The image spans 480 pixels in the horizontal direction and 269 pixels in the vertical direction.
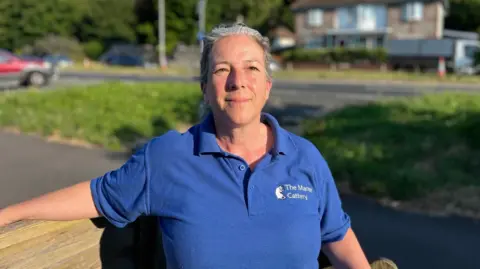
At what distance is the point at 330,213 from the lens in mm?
2264

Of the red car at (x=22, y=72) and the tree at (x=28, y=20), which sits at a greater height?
the tree at (x=28, y=20)

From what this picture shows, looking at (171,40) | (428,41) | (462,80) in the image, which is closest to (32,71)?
(462,80)

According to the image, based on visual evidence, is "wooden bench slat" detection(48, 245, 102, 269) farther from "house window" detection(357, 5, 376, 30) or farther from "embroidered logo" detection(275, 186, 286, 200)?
"house window" detection(357, 5, 376, 30)

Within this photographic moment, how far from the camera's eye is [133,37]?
56.9 m

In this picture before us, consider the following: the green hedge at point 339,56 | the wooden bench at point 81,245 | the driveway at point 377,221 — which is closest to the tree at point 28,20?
the green hedge at point 339,56

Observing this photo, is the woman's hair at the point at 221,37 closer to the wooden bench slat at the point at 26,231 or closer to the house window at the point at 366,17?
the wooden bench slat at the point at 26,231

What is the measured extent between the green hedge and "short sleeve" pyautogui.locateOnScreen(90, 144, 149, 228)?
37.1 metres

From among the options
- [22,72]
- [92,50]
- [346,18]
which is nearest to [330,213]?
[22,72]

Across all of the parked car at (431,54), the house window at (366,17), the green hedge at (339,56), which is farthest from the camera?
the house window at (366,17)

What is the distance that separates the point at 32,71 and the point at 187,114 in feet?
36.9

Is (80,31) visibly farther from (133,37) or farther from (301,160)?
(301,160)

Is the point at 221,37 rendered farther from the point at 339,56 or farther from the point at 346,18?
the point at 346,18

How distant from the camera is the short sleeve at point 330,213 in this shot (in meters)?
2.25

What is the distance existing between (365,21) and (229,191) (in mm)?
49000
